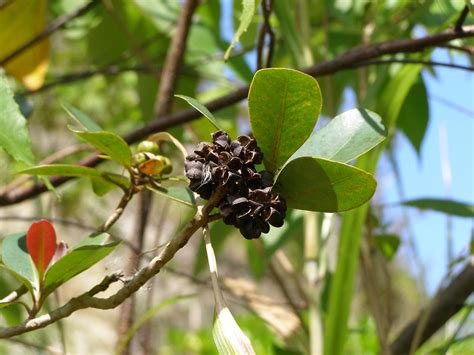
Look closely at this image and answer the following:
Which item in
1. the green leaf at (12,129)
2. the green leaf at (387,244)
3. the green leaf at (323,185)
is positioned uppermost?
the green leaf at (387,244)

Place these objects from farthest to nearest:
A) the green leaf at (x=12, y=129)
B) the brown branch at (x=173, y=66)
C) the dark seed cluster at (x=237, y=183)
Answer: the brown branch at (x=173, y=66), the green leaf at (x=12, y=129), the dark seed cluster at (x=237, y=183)

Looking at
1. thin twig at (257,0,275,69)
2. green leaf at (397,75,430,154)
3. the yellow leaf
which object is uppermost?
the yellow leaf

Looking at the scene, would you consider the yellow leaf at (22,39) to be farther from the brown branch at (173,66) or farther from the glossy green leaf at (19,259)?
the glossy green leaf at (19,259)

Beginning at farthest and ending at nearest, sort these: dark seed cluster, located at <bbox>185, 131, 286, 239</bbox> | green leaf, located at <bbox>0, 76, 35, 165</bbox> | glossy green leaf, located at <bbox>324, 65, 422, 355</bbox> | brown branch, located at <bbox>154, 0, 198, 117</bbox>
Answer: brown branch, located at <bbox>154, 0, 198, 117</bbox>, glossy green leaf, located at <bbox>324, 65, 422, 355</bbox>, green leaf, located at <bbox>0, 76, 35, 165</bbox>, dark seed cluster, located at <bbox>185, 131, 286, 239</bbox>

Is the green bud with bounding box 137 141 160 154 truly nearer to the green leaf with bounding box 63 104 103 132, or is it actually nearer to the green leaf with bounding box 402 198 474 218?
the green leaf with bounding box 63 104 103 132

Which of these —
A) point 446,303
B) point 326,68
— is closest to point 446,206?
point 446,303

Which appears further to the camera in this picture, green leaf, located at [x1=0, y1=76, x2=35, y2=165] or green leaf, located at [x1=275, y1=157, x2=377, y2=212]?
green leaf, located at [x1=0, y1=76, x2=35, y2=165]

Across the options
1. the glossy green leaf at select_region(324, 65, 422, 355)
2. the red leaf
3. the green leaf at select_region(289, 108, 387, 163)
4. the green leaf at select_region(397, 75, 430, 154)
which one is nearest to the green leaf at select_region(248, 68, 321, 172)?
the green leaf at select_region(289, 108, 387, 163)

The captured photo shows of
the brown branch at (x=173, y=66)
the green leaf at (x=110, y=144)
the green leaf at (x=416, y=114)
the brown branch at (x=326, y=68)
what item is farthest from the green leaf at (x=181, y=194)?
the green leaf at (x=416, y=114)
